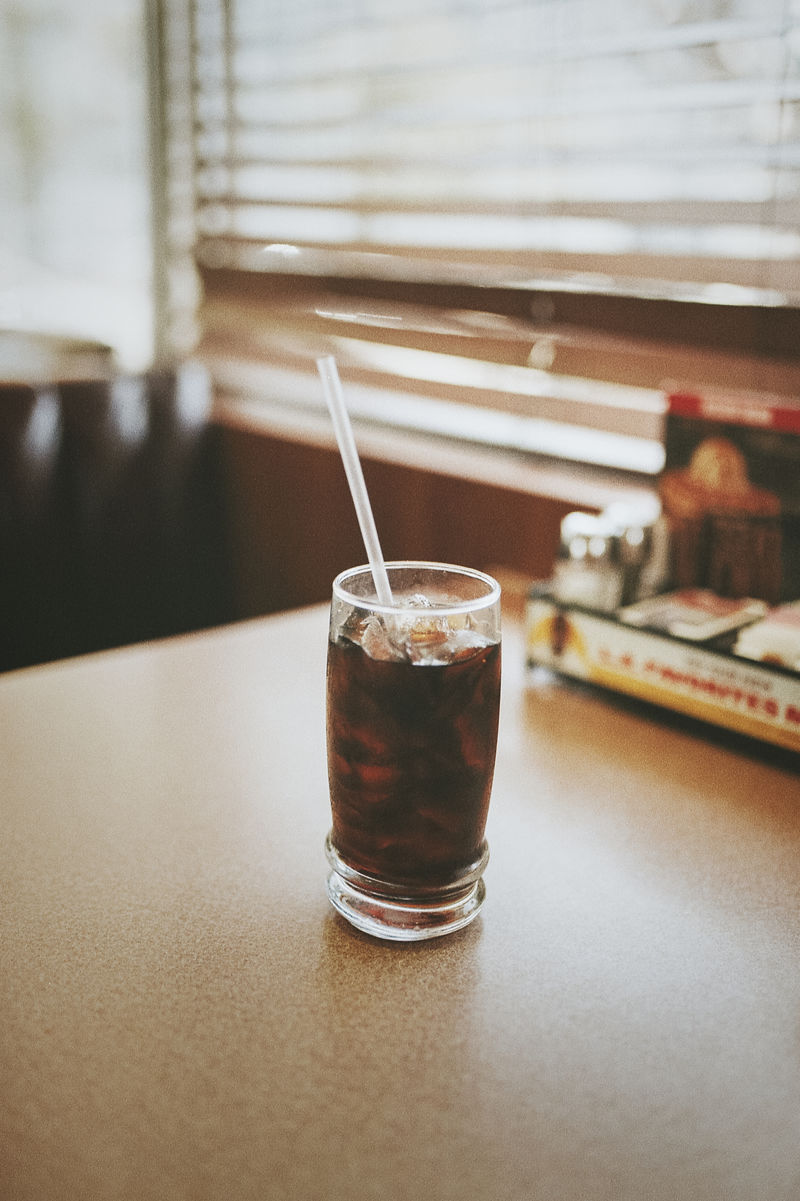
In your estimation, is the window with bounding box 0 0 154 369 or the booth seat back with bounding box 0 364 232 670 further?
the window with bounding box 0 0 154 369

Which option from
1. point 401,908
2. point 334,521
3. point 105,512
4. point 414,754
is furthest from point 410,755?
point 105,512

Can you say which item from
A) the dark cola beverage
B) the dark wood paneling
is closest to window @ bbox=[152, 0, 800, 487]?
the dark wood paneling

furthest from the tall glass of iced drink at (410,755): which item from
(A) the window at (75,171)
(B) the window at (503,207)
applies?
(A) the window at (75,171)

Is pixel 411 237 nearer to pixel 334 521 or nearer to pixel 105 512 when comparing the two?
pixel 334 521

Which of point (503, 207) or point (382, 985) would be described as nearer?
point (382, 985)

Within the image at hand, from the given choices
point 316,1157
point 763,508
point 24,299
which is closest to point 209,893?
point 316,1157

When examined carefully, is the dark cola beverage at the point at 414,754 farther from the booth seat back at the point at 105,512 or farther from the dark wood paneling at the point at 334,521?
the booth seat back at the point at 105,512

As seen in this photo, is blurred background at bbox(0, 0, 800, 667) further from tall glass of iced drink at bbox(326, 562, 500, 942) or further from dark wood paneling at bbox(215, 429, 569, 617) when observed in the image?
tall glass of iced drink at bbox(326, 562, 500, 942)
